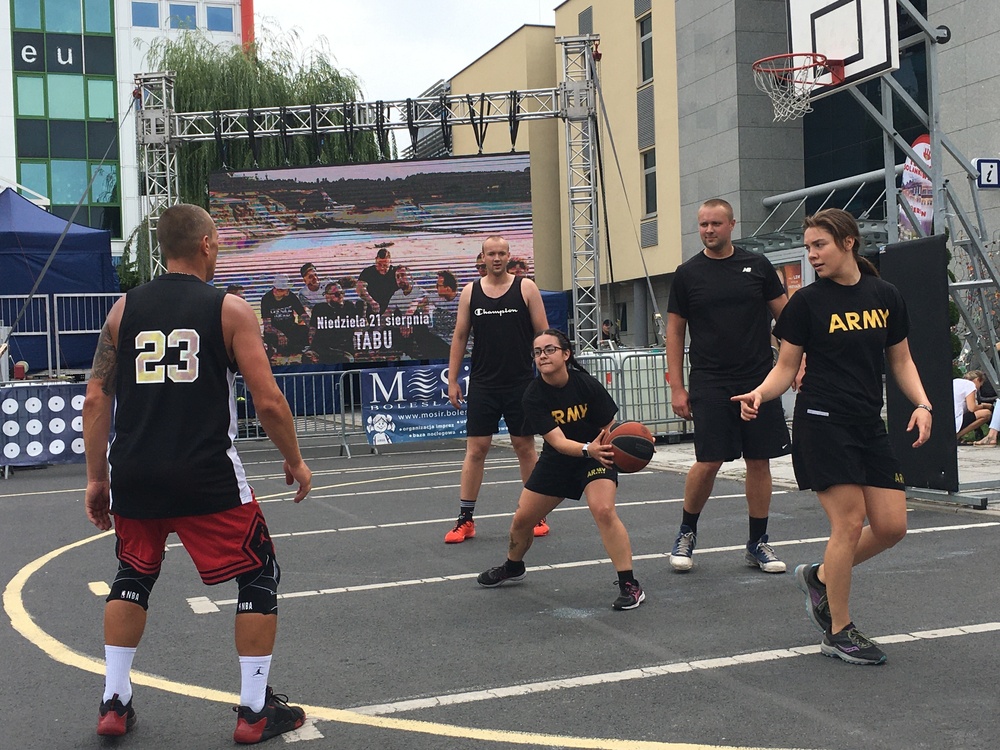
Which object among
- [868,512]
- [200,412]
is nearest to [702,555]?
[868,512]

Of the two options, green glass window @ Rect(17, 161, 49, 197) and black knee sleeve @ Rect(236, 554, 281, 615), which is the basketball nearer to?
black knee sleeve @ Rect(236, 554, 281, 615)

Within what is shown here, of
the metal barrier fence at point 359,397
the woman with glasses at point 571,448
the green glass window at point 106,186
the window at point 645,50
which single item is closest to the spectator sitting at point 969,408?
the metal barrier fence at point 359,397

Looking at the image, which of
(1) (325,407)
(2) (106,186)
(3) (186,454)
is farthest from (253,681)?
(2) (106,186)

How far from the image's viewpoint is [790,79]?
11.0 m

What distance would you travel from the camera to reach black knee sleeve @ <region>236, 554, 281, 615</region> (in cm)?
392

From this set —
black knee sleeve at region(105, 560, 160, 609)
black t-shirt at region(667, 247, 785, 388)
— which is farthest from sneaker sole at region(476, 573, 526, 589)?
black knee sleeve at region(105, 560, 160, 609)

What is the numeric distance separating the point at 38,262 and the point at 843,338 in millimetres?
19582

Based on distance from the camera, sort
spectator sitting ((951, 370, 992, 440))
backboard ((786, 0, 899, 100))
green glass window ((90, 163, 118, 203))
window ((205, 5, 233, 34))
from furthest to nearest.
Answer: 1. window ((205, 5, 233, 34))
2. green glass window ((90, 163, 118, 203))
3. spectator sitting ((951, 370, 992, 440))
4. backboard ((786, 0, 899, 100))

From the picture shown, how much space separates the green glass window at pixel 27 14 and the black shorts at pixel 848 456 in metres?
52.7

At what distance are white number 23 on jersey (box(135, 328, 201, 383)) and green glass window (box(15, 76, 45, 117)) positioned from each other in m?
51.0

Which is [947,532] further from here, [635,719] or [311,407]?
[311,407]

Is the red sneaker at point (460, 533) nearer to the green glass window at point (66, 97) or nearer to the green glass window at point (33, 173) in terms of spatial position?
the green glass window at point (33, 173)

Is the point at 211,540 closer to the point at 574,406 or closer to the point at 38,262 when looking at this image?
the point at 574,406

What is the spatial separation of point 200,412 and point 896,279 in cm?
622
